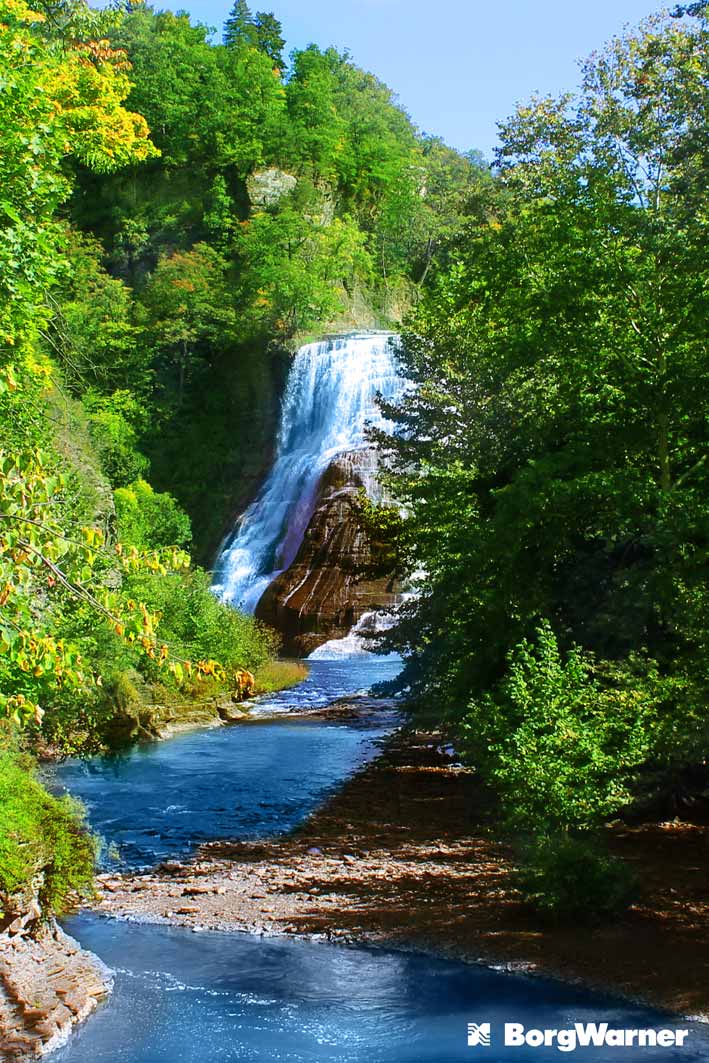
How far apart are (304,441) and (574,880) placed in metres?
32.2

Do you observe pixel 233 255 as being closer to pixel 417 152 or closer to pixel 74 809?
pixel 417 152

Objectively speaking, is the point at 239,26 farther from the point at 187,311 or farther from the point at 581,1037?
the point at 581,1037

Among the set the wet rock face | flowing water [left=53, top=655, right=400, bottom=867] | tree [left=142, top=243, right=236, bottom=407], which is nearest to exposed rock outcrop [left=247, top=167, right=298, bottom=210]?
tree [left=142, top=243, right=236, bottom=407]

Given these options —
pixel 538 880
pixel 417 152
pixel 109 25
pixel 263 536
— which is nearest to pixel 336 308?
pixel 263 536

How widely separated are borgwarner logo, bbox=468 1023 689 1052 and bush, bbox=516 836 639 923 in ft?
5.81

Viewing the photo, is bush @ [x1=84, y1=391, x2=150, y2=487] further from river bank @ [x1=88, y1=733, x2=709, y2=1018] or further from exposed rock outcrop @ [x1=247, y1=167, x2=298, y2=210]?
river bank @ [x1=88, y1=733, x2=709, y2=1018]

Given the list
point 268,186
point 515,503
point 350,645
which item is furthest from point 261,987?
point 268,186

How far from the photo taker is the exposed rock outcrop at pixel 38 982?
25.5 ft

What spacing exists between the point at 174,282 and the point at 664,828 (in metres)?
38.3

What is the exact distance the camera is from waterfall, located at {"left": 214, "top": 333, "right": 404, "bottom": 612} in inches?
1428

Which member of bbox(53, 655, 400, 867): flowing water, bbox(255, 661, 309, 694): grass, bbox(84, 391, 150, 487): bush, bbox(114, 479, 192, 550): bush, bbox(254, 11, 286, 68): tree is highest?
bbox(254, 11, 286, 68): tree

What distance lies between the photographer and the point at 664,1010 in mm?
8109

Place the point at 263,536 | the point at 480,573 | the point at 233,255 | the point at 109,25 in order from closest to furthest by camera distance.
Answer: the point at 480,573 → the point at 109,25 → the point at 263,536 → the point at 233,255

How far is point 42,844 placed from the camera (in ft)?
33.9
